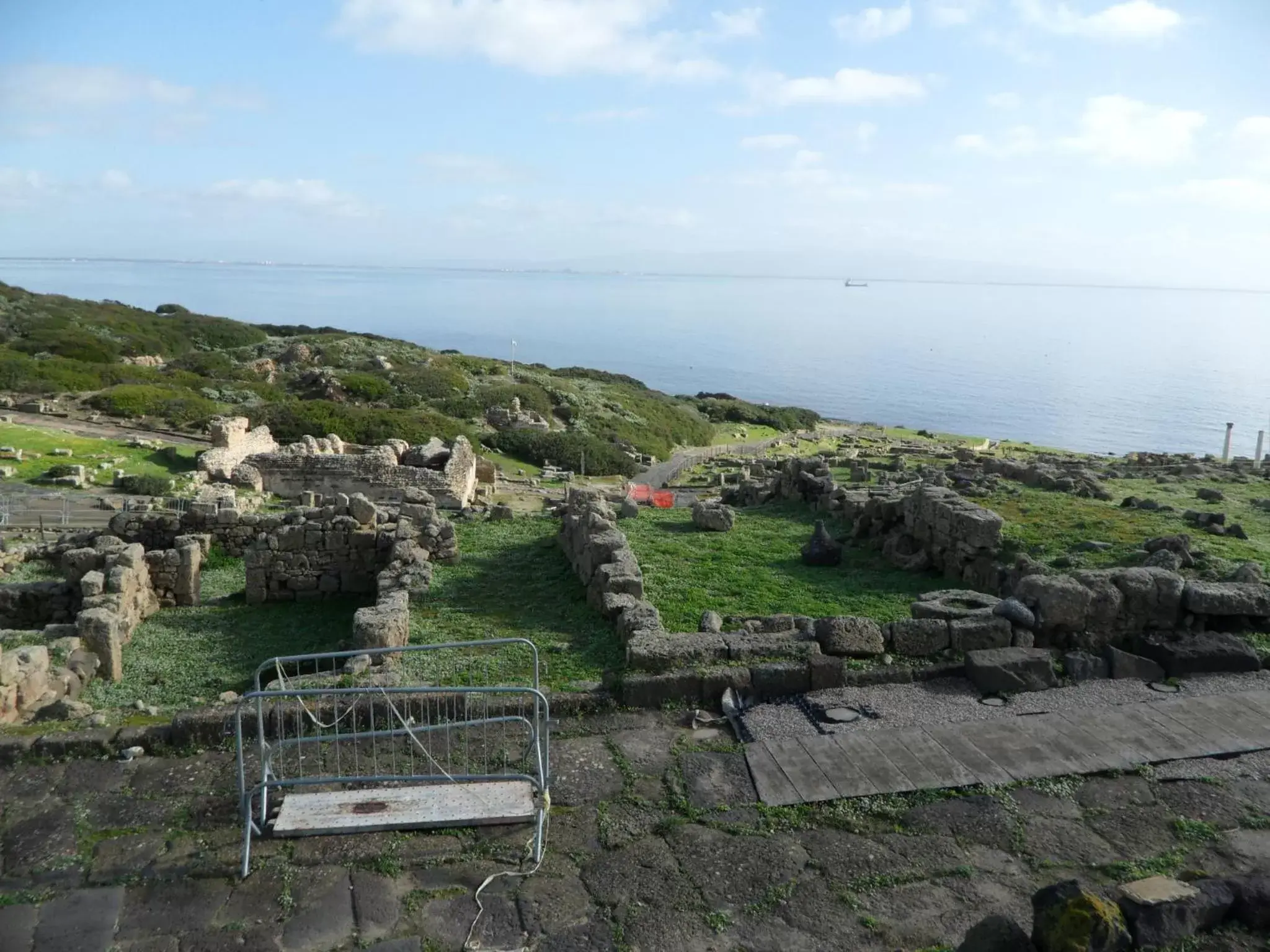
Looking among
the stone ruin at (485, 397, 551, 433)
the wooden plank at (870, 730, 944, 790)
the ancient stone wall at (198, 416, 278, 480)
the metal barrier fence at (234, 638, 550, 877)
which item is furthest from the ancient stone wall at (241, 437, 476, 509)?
the wooden plank at (870, 730, 944, 790)

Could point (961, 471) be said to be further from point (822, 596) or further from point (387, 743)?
point (387, 743)

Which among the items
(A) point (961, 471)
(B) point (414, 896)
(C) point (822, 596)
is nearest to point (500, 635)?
(C) point (822, 596)

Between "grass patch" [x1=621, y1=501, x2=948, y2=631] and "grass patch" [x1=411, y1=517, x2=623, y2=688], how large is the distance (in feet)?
3.42

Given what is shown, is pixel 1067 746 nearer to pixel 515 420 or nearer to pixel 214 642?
pixel 214 642

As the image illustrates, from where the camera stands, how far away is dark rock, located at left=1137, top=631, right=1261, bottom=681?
8.59m

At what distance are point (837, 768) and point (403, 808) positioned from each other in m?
3.09

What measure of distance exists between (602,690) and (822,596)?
5.36 meters

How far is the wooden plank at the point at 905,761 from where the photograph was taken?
660cm

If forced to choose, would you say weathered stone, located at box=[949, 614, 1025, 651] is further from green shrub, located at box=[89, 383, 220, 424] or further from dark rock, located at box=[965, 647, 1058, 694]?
green shrub, located at box=[89, 383, 220, 424]

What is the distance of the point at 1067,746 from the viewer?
712 centimetres

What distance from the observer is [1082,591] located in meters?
9.05

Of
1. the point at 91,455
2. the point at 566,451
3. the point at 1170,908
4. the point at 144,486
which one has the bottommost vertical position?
the point at 566,451

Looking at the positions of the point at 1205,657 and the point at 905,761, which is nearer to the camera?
the point at 905,761

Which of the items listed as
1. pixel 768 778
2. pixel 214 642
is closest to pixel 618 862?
pixel 768 778
